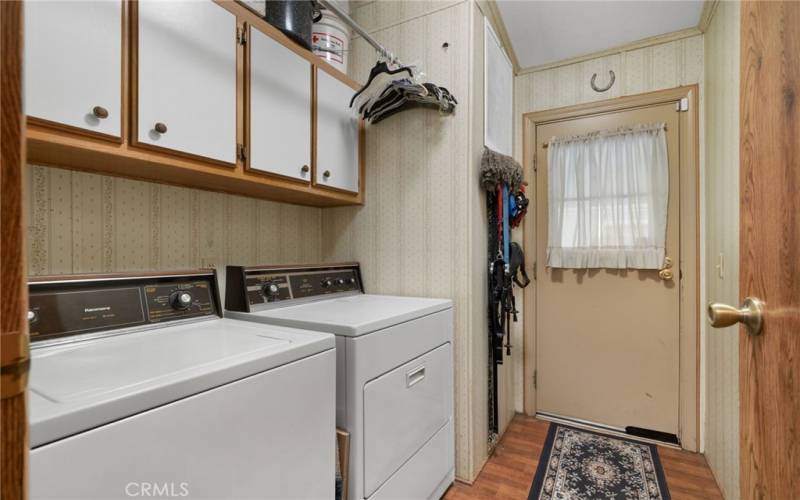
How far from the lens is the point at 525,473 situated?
2070mm

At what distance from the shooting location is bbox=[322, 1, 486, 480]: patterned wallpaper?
1.95 metres

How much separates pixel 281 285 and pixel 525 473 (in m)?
1.64

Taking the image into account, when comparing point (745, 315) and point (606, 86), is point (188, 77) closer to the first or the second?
point (745, 315)

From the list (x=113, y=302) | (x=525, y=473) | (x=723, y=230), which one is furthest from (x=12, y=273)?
(x=723, y=230)

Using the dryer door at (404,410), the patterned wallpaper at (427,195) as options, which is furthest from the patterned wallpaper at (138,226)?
the dryer door at (404,410)

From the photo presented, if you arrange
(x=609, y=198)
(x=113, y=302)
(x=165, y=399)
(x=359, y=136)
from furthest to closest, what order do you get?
(x=609, y=198)
(x=359, y=136)
(x=113, y=302)
(x=165, y=399)

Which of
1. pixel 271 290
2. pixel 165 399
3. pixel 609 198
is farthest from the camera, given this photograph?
pixel 609 198

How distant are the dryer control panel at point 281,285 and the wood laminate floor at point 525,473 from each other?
1.18 m

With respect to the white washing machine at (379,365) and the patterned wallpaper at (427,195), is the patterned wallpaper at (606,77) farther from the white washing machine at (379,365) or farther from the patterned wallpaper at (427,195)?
the white washing machine at (379,365)

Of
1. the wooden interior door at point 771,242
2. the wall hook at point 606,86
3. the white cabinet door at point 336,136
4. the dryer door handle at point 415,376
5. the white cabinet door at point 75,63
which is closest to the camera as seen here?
the wooden interior door at point 771,242

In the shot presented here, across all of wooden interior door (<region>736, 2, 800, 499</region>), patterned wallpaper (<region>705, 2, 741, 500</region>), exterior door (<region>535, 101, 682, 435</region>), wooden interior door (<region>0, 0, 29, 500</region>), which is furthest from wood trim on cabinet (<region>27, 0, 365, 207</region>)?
patterned wallpaper (<region>705, 2, 741, 500</region>)

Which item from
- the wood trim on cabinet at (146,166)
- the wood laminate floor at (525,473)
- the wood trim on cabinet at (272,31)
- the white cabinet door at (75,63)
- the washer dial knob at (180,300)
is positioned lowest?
the wood laminate floor at (525,473)

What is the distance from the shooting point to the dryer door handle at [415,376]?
5.08ft

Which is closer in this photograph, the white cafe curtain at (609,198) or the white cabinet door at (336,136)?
the white cabinet door at (336,136)
